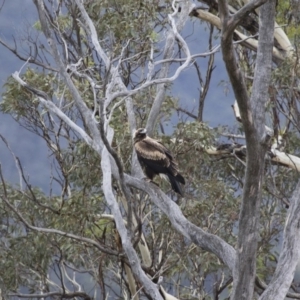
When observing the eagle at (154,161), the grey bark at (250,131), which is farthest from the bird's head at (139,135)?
the grey bark at (250,131)

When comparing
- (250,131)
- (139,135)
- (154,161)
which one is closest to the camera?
(250,131)

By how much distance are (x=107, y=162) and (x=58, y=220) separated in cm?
245

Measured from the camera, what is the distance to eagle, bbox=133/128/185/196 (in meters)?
5.25

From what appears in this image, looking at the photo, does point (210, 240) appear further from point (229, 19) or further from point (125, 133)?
point (125, 133)

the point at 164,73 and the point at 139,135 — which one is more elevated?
the point at 164,73

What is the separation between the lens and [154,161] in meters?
5.23

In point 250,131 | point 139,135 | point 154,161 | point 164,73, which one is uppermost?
point 164,73

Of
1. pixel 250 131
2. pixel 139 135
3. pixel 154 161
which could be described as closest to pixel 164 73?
pixel 139 135

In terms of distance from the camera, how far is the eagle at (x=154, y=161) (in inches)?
207

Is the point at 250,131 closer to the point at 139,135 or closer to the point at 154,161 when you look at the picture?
the point at 154,161

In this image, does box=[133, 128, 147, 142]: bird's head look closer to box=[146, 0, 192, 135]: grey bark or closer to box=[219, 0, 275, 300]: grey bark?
box=[146, 0, 192, 135]: grey bark

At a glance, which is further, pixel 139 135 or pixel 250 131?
pixel 139 135

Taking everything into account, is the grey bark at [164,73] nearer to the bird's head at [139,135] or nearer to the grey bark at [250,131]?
the bird's head at [139,135]

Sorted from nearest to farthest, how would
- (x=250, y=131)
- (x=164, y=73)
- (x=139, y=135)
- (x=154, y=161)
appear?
(x=250, y=131), (x=154, y=161), (x=139, y=135), (x=164, y=73)
